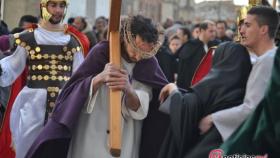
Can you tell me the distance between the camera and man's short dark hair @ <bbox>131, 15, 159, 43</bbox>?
4.87m

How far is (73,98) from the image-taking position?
16.2 feet

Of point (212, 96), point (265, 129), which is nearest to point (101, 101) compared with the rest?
point (212, 96)

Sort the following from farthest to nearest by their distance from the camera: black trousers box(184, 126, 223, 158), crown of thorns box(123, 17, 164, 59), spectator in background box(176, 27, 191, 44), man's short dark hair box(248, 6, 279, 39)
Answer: spectator in background box(176, 27, 191, 44)
crown of thorns box(123, 17, 164, 59)
man's short dark hair box(248, 6, 279, 39)
black trousers box(184, 126, 223, 158)

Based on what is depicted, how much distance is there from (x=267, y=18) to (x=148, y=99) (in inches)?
40.0

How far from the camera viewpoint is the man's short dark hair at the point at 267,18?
4.48m

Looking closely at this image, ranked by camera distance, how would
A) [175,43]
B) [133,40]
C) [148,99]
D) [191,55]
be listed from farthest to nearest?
1. [175,43]
2. [191,55]
3. [148,99]
4. [133,40]

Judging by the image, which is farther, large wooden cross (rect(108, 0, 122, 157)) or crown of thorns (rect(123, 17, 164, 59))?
crown of thorns (rect(123, 17, 164, 59))

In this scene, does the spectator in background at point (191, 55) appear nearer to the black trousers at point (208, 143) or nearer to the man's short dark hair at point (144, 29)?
the man's short dark hair at point (144, 29)

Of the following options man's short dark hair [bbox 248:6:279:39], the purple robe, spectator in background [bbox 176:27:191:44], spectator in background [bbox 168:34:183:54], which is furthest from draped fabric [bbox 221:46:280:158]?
spectator in background [bbox 176:27:191:44]

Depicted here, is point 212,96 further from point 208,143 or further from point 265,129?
point 265,129

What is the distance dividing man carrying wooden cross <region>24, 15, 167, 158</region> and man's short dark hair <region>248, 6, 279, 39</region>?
726mm

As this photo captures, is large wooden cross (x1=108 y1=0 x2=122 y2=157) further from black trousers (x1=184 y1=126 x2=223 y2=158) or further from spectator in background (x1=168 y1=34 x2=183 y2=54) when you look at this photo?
spectator in background (x1=168 y1=34 x2=183 y2=54)

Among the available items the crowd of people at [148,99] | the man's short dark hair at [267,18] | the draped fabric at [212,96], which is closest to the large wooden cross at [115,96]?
the crowd of people at [148,99]

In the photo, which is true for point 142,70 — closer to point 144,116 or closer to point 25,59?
point 144,116
